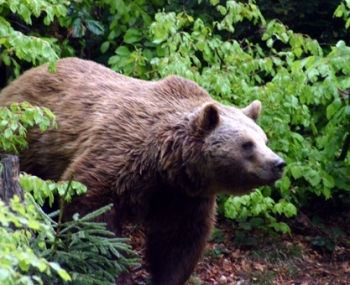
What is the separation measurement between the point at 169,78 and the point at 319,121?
2.95 m

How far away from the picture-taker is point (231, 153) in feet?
22.1

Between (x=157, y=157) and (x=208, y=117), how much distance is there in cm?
56

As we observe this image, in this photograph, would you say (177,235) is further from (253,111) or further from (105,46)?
(105,46)

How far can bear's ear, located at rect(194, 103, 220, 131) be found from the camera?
22.3ft

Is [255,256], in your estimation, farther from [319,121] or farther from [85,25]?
[85,25]

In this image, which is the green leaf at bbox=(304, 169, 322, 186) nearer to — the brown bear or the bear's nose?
the brown bear

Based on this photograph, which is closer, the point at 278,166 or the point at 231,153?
the point at 278,166

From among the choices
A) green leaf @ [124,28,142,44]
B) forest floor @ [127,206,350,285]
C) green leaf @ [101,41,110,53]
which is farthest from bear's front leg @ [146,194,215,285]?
green leaf @ [101,41,110,53]

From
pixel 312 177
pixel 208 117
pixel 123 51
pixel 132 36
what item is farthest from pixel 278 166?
pixel 132 36

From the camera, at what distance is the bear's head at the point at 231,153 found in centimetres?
662

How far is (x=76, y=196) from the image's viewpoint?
6.90 meters

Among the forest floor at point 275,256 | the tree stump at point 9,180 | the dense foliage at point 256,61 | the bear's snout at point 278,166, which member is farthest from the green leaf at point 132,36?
the tree stump at point 9,180

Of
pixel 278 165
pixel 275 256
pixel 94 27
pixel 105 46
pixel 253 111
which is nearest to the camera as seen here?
pixel 278 165

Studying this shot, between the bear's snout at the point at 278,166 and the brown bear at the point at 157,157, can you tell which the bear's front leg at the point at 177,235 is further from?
the bear's snout at the point at 278,166
